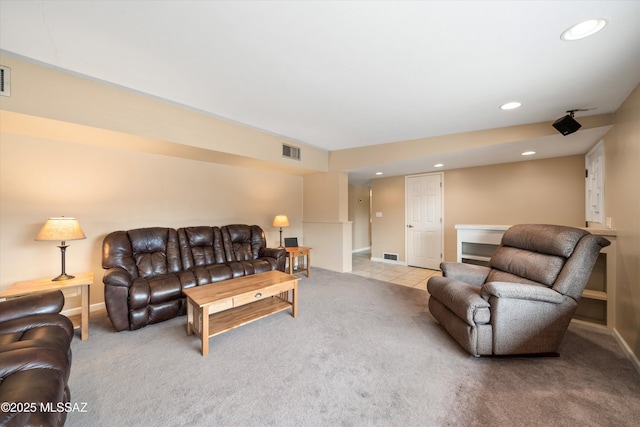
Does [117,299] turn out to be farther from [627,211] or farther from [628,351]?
[627,211]

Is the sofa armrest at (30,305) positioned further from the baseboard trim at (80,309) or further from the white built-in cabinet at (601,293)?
the white built-in cabinet at (601,293)

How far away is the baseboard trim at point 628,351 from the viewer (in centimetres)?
180

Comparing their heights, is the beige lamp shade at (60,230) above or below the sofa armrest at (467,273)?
above

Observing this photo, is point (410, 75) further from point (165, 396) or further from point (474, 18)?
point (165, 396)

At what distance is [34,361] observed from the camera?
3.61 feet

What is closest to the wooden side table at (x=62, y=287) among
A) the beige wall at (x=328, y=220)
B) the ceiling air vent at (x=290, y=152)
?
the ceiling air vent at (x=290, y=152)

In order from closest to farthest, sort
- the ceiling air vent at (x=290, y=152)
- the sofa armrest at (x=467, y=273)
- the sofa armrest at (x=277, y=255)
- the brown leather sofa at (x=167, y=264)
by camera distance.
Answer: the brown leather sofa at (x=167, y=264)
the sofa armrest at (x=467, y=273)
the sofa armrest at (x=277, y=255)
the ceiling air vent at (x=290, y=152)

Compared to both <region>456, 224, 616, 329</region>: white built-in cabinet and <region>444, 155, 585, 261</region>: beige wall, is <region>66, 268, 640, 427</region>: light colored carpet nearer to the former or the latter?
<region>456, 224, 616, 329</region>: white built-in cabinet

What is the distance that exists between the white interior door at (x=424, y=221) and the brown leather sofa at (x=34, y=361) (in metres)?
5.39

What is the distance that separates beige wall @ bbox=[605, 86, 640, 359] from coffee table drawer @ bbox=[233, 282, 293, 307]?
2.99m

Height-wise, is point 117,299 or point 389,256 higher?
point 117,299

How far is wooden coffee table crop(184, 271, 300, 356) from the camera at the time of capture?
2.04 m

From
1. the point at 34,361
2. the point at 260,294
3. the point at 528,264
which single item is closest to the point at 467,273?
the point at 528,264

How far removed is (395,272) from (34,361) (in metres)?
4.74
